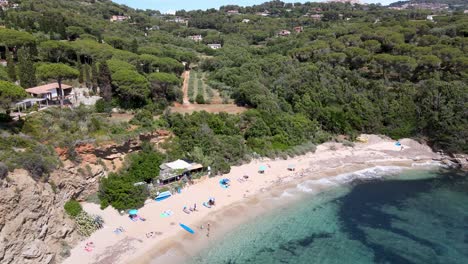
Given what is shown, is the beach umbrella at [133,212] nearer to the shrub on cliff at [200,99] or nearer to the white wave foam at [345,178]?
the white wave foam at [345,178]

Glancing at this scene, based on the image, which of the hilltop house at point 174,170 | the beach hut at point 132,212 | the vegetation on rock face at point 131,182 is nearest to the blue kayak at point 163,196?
the vegetation on rock face at point 131,182

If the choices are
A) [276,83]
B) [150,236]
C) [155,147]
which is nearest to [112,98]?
[155,147]

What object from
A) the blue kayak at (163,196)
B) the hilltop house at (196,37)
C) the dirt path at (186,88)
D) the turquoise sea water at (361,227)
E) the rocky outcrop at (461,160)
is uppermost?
the hilltop house at (196,37)

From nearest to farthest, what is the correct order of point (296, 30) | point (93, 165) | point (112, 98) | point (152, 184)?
1. point (93, 165)
2. point (152, 184)
3. point (112, 98)
4. point (296, 30)

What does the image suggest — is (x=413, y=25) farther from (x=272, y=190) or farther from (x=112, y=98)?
(x=112, y=98)

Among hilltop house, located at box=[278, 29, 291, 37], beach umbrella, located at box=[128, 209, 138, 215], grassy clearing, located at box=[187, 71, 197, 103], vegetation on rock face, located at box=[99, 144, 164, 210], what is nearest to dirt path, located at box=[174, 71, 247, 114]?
grassy clearing, located at box=[187, 71, 197, 103]

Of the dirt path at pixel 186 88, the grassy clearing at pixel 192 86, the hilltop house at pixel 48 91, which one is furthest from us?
the grassy clearing at pixel 192 86
